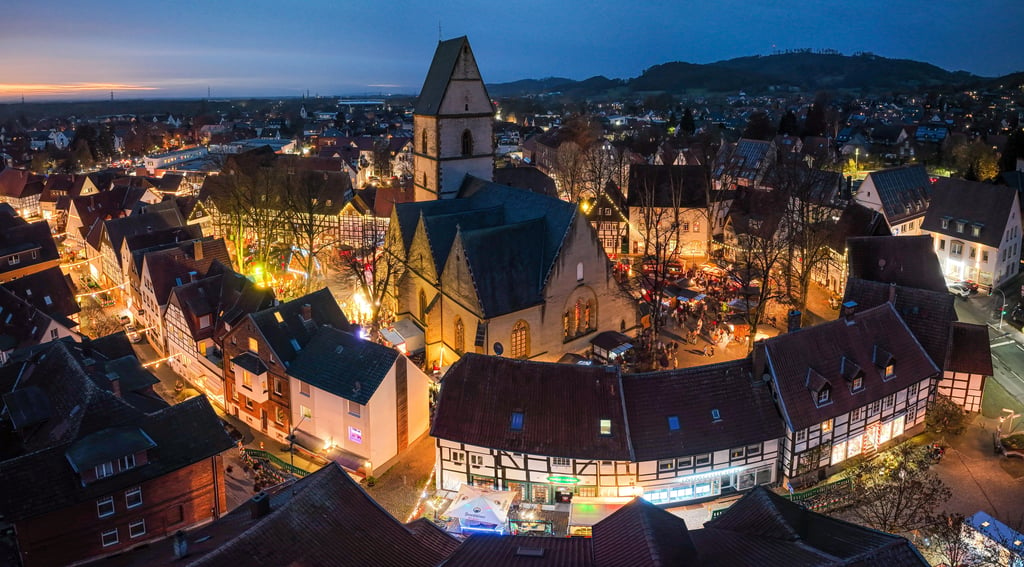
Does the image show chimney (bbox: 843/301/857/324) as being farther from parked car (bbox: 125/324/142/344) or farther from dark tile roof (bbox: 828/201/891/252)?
parked car (bbox: 125/324/142/344)

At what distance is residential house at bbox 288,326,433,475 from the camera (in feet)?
112

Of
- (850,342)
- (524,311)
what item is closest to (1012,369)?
(850,342)

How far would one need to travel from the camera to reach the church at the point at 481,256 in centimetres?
4128

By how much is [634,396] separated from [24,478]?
24282mm

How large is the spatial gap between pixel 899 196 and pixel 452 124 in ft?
148

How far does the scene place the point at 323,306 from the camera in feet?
134

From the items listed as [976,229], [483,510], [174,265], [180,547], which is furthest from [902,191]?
[180,547]

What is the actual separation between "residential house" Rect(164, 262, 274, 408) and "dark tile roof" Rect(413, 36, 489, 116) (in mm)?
17941

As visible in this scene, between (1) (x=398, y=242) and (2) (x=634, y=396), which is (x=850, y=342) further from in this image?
(1) (x=398, y=242)

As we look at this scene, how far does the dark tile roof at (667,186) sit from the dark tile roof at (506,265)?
28047 millimetres

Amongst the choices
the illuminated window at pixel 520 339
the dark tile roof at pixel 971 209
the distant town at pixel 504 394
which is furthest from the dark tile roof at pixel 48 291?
the dark tile roof at pixel 971 209

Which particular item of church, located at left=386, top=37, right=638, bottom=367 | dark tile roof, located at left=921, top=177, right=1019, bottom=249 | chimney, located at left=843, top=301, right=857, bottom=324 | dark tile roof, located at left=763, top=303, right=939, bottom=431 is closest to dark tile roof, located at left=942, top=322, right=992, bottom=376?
dark tile roof, located at left=763, top=303, right=939, bottom=431

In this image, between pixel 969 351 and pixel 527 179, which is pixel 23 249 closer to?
pixel 527 179

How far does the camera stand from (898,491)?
28.1 m
